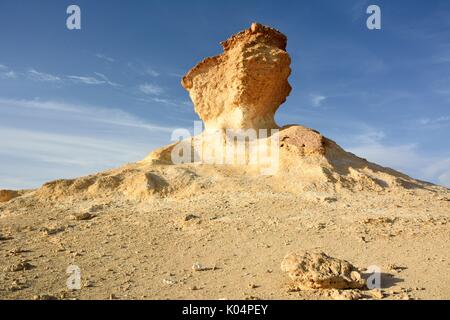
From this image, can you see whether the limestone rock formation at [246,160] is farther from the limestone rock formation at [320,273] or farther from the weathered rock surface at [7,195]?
the limestone rock formation at [320,273]

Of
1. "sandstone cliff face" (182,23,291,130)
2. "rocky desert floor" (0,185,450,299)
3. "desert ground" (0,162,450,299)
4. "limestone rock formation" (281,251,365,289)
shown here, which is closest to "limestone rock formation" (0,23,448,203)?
"sandstone cliff face" (182,23,291,130)

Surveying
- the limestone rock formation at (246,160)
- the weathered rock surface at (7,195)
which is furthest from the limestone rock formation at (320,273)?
the weathered rock surface at (7,195)

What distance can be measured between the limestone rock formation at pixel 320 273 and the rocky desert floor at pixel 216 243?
0.69ft

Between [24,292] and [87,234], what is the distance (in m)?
3.88

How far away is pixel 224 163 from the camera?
16.9 metres

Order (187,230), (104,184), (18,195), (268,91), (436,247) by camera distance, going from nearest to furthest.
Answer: (436,247), (187,230), (104,184), (18,195), (268,91)

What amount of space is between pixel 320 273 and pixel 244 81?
1276cm

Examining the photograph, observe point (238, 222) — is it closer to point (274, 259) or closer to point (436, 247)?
point (274, 259)

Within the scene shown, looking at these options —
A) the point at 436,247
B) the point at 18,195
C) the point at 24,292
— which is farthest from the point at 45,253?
the point at 436,247

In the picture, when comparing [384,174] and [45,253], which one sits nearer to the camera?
[45,253]

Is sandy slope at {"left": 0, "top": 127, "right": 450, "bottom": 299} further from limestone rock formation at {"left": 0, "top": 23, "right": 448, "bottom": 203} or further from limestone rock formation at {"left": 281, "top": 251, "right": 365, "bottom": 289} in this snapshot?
limestone rock formation at {"left": 281, "top": 251, "right": 365, "bottom": 289}

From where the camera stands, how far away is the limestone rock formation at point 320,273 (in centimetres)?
729

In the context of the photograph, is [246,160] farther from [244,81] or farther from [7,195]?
[7,195]

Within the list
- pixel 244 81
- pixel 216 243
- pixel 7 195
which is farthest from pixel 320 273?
pixel 7 195
